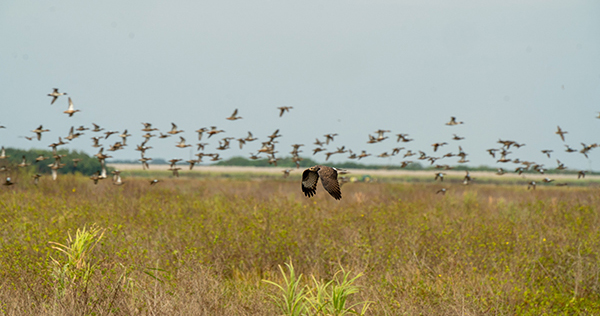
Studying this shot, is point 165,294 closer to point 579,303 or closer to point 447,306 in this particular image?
point 447,306

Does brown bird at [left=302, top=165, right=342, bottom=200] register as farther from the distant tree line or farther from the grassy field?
the distant tree line

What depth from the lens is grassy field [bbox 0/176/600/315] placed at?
22.2 feet

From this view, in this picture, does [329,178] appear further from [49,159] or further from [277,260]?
[49,159]

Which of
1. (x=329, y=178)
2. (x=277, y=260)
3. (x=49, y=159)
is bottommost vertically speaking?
(x=277, y=260)

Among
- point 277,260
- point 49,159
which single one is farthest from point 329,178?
point 49,159

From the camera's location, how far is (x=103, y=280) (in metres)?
7.11

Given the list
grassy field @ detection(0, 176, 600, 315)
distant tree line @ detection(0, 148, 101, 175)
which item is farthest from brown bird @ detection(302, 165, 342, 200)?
distant tree line @ detection(0, 148, 101, 175)

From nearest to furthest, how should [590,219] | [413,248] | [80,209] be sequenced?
1. [413,248]
2. [80,209]
3. [590,219]

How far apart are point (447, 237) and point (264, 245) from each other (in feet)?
14.4

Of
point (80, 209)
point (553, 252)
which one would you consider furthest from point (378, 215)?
point (80, 209)

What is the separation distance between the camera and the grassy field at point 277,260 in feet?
22.2

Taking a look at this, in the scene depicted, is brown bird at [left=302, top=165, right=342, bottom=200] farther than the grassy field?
No

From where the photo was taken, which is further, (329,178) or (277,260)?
(277,260)

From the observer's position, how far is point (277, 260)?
1029 centimetres
